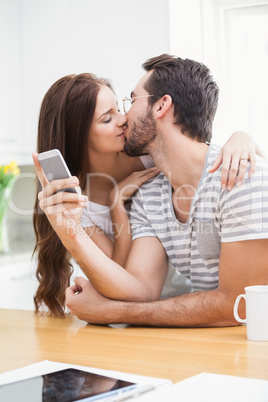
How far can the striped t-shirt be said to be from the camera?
137 centimetres

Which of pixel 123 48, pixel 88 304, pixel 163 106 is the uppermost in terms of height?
pixel 123 48

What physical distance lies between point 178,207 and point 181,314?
41 centimetres

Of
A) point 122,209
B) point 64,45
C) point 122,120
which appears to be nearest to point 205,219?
point 122,209

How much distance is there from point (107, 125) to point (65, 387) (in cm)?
102

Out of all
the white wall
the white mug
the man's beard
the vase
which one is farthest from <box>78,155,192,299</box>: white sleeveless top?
the vase

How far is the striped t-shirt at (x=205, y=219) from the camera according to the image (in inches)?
53.9

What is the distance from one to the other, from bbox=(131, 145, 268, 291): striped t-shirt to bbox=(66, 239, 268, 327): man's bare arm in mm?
39

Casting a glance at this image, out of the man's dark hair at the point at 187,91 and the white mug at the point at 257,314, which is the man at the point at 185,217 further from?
the white mug at the point at 257,314

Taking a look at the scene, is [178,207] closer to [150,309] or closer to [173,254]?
[173,254]

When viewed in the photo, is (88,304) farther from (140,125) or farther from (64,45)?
(64,45)

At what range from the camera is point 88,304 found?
1444mm

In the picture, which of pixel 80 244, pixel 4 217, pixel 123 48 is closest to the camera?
pixel 80 244

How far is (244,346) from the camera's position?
1.12 metres

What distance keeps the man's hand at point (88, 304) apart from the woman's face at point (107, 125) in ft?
1.54
